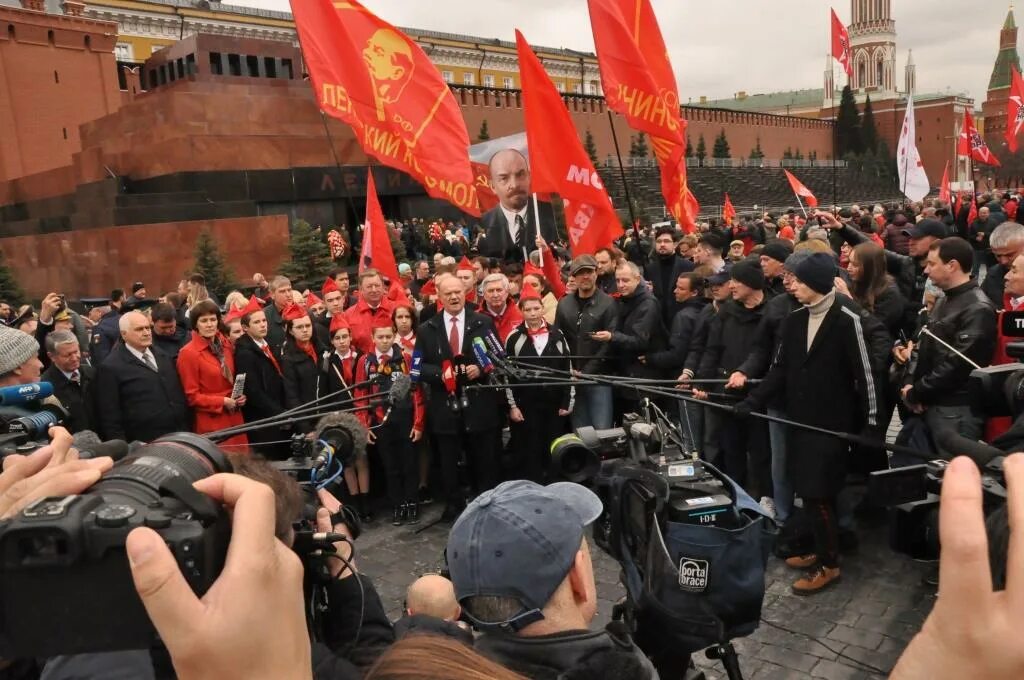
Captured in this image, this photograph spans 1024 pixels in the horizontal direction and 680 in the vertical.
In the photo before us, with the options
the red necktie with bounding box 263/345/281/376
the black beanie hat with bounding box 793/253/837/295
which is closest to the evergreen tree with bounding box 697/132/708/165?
the red necktie with bounding box 263/345/281/376

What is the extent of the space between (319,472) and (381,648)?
59 centimetres

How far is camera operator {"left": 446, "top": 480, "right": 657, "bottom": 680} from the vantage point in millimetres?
1500

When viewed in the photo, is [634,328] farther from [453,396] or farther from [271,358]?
[271,358]

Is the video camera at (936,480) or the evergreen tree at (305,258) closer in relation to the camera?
the video camera at (936,480)

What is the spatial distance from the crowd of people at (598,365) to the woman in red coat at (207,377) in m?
0.02

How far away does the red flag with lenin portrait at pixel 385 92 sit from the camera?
6.96 m

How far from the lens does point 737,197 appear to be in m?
49.8

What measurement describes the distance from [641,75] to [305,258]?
39.6 ft

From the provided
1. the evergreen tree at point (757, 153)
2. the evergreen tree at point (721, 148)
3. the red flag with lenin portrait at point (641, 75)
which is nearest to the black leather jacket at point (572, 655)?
the red flag with lenin portrait at point (641, 75)

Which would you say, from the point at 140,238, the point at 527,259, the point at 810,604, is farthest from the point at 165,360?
the point at 140,238

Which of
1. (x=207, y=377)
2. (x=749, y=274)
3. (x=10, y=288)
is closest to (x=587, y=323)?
(x=749, y=274)

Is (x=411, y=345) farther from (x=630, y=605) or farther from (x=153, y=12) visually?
(x=153, y=12)

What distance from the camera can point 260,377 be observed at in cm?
594

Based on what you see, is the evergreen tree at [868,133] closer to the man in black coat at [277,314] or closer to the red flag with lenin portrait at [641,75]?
the red flag with lenin portrait at [641,75]
